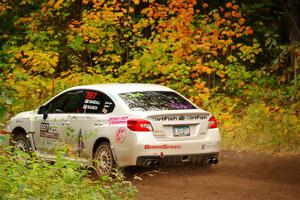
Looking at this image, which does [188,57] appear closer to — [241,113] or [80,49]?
[241,113]

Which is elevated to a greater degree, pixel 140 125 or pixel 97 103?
pixel 97 103

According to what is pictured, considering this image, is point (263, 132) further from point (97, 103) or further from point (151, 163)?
point (151, 163)

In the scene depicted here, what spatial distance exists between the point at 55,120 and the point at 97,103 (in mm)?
1045

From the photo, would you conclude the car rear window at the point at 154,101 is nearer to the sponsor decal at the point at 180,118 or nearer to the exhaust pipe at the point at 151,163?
the sponsor decal at the point at 180,118

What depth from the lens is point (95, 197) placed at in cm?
755

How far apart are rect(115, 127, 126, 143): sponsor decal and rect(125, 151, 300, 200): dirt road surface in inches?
26.1

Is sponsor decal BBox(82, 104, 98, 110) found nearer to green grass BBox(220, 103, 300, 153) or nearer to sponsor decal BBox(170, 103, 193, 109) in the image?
sponsor decal BBox(170, 103, 193, 109)

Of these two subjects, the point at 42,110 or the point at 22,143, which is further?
the point at 22,143

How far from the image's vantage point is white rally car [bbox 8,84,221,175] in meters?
10.9

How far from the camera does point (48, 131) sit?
12.7 metres

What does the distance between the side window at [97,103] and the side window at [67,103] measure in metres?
0.18

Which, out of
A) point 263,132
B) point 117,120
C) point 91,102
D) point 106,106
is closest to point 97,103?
point 91,102

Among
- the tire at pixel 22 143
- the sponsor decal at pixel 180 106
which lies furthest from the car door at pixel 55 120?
the sponsor decal at pixel 180 106

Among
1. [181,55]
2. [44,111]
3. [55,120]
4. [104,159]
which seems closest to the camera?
[104,159]
